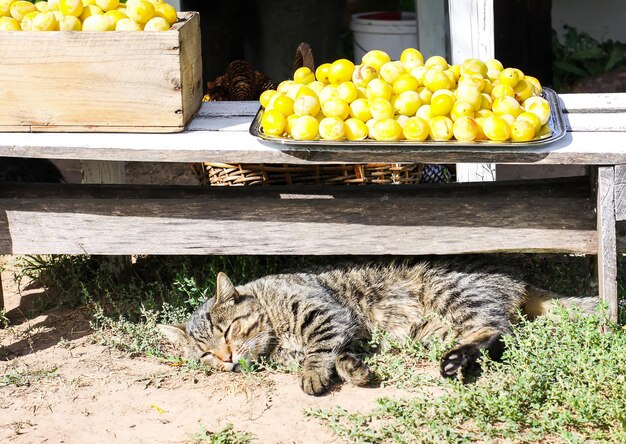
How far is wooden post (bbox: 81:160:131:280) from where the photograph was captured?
17.1ft

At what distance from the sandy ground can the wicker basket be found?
1.05 m

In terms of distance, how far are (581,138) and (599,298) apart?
2.47 feet

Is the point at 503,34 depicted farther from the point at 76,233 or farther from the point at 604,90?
the point at 76,233

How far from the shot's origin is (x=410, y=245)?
4258 millimetres

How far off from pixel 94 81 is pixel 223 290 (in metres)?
1.13

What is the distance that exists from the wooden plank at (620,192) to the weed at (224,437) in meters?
1.85

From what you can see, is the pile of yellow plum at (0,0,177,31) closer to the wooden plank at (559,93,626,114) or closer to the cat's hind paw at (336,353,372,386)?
the cat's hind paw at (336,353,372,386)

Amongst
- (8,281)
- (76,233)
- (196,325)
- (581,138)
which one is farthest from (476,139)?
(8,281)

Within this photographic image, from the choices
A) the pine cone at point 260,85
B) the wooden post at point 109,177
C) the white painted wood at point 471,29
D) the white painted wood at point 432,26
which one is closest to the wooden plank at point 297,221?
the wooden post at point 109,177

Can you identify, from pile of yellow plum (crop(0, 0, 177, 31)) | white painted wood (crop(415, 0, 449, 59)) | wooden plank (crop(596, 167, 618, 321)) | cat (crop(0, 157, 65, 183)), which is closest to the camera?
wooden plank (crop(596, 167, 618, 321))

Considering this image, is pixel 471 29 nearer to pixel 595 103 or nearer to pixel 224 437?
pixel 595 103

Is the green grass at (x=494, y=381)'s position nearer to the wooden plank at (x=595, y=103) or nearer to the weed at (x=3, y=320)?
the weed at (x=3, y=320)

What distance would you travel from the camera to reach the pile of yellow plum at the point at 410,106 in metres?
3.83

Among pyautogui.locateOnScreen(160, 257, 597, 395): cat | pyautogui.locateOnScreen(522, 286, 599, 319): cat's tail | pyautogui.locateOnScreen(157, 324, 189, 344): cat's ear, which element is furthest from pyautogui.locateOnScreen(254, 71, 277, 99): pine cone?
pyautogui.locateOnScreen(522, 286, 599, 319): cat's tail
